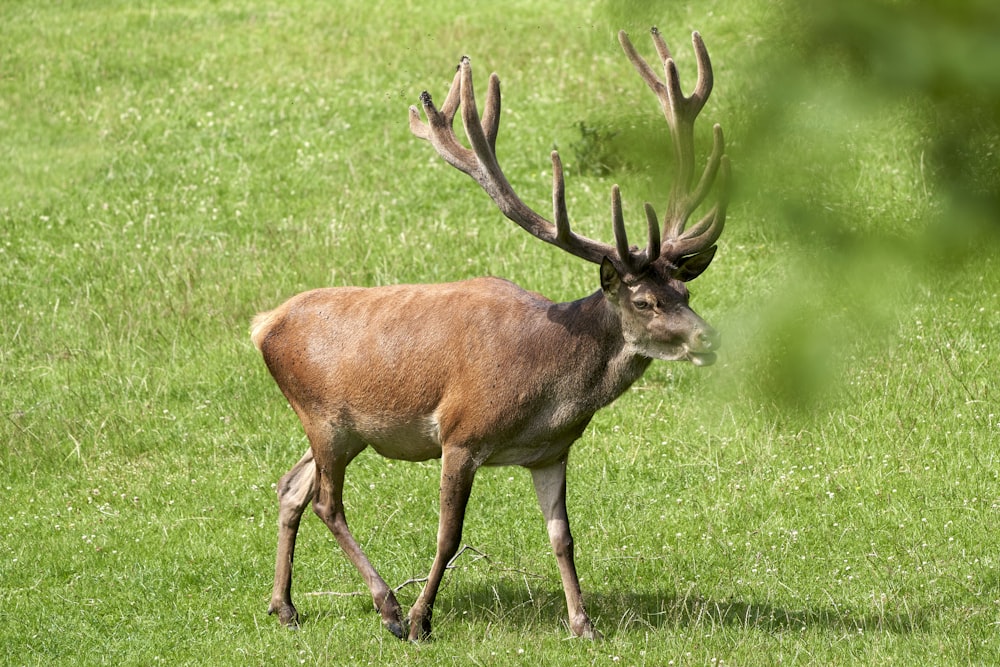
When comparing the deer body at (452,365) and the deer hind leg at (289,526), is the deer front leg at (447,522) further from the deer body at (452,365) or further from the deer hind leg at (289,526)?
the deer hind leg at (289,526)

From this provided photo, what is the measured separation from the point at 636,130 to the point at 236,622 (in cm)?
570

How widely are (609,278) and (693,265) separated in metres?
0.43

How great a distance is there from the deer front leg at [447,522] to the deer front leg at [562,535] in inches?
18.4

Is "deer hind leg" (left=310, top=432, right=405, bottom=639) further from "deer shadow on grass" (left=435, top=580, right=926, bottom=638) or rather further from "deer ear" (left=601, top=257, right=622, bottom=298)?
"deer ear" (left=601, top=257, right=622, bottom=298)

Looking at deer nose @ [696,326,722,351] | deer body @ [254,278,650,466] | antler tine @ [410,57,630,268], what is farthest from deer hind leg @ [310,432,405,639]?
deer nose @ [696,326,722,351]

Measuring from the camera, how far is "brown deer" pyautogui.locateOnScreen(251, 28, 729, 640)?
690 cm

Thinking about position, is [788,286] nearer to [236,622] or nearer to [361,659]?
[361,659]

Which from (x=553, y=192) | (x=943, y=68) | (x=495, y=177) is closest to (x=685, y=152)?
(x=943, y=68)

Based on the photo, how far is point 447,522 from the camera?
7.39 m

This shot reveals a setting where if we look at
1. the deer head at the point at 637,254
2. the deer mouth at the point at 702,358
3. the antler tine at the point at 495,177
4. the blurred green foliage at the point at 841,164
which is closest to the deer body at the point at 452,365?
the deer head at the point at 637,254

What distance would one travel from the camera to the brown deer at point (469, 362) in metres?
6.90

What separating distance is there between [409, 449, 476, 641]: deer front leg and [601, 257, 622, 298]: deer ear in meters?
1.13

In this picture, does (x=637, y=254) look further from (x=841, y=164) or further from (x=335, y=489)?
(x=841, y=164)

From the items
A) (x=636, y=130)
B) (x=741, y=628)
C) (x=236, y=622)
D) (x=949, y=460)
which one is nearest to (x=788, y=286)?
(x=636, y=130)
